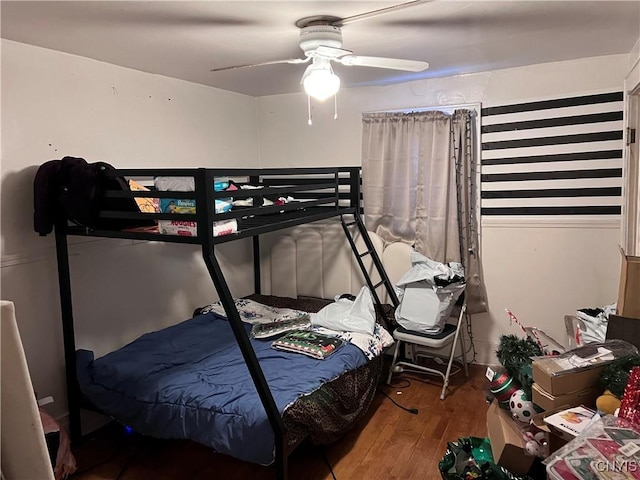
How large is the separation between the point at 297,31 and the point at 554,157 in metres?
2.03

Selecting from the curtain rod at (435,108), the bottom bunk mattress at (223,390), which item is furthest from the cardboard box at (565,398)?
the curtain rod at (435,108)

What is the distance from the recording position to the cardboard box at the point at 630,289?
216 centimetres

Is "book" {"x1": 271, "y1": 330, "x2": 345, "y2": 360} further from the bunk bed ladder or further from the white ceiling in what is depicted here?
the white ceiling

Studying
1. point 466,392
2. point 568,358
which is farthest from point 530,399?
point 466,392

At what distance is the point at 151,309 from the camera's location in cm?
336

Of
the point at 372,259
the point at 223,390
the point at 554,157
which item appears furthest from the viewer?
the point at 372,259

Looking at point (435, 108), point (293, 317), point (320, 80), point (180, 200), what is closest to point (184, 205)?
point (180, 200)

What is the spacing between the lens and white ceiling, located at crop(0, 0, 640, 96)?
2002 millimetres

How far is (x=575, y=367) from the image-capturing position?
184 cm

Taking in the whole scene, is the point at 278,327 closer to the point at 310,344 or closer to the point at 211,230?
the point at 310,344

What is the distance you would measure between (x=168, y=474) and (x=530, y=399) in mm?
1852

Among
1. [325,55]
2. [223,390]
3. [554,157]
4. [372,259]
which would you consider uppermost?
[325,55]

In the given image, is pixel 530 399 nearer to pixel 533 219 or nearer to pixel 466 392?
pixel 466 392

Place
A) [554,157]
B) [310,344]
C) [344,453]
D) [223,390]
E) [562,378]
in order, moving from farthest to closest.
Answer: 1. [554,157]
2. [310,344]
3. [344,453]
4. [223,390]
5. [562,378]
